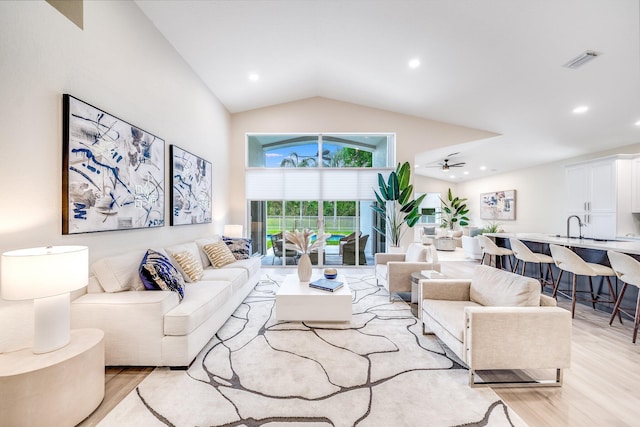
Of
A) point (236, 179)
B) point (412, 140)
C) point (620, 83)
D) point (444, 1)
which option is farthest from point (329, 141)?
point (620, 83)

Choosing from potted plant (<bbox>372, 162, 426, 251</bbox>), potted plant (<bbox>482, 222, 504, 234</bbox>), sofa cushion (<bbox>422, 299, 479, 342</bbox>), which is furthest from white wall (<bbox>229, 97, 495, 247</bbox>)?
sofa cushion (<bbox>422, 299, 479, 342</bbox>)

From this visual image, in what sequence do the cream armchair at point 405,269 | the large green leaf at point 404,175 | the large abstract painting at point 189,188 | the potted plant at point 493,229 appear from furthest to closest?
the potted plant at point 493,229 → the large green leaf at point 404,175 → the cream armchair at point 405,269 → the large abstract painting at point 189,188

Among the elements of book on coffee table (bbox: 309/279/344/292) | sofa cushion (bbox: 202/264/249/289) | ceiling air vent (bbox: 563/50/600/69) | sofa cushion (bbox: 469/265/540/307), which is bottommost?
book on coffee table (bbox: 309/279/344/292)

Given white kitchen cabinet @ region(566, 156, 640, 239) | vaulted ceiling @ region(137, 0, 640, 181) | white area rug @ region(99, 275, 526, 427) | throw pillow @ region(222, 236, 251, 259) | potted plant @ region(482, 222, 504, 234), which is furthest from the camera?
potted plant @ region(482, 222, 504, 234)

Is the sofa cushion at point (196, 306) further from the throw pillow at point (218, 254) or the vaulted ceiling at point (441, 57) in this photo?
the vaulted ceiling at point (441, 57)

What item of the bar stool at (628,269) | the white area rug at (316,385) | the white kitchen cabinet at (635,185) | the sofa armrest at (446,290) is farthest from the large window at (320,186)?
the white kitchen cabinet at (635,185)

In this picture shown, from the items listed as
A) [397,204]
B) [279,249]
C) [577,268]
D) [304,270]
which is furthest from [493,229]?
[304,270]

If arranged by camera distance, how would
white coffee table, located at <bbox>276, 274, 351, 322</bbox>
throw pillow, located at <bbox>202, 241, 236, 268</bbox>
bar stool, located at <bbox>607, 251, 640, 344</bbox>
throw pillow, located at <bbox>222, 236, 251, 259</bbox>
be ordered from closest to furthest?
bar stool, located at <bbox>607, 251, 640, 344</bbox>, white coffee table, located at <bbox>276, 274, 351, 322</bbox>, throw pillow, located at <bbox>202, 241, 236, 268</bbox>, throw pillow, located at <bbox>222, 236, 251, 259</bbox>

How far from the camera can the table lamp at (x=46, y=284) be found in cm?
146

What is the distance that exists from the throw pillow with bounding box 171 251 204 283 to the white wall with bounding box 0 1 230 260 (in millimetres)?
390

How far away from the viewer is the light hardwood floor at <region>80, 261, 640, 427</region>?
1674mm

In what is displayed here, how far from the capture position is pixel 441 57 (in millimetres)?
3684

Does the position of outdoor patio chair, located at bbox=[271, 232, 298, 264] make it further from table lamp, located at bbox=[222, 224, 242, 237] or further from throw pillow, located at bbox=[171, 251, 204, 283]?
throw pillow, located at bbox=[171, 251, 204, 283]

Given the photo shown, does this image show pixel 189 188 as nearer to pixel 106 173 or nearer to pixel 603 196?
pixel 106 173
